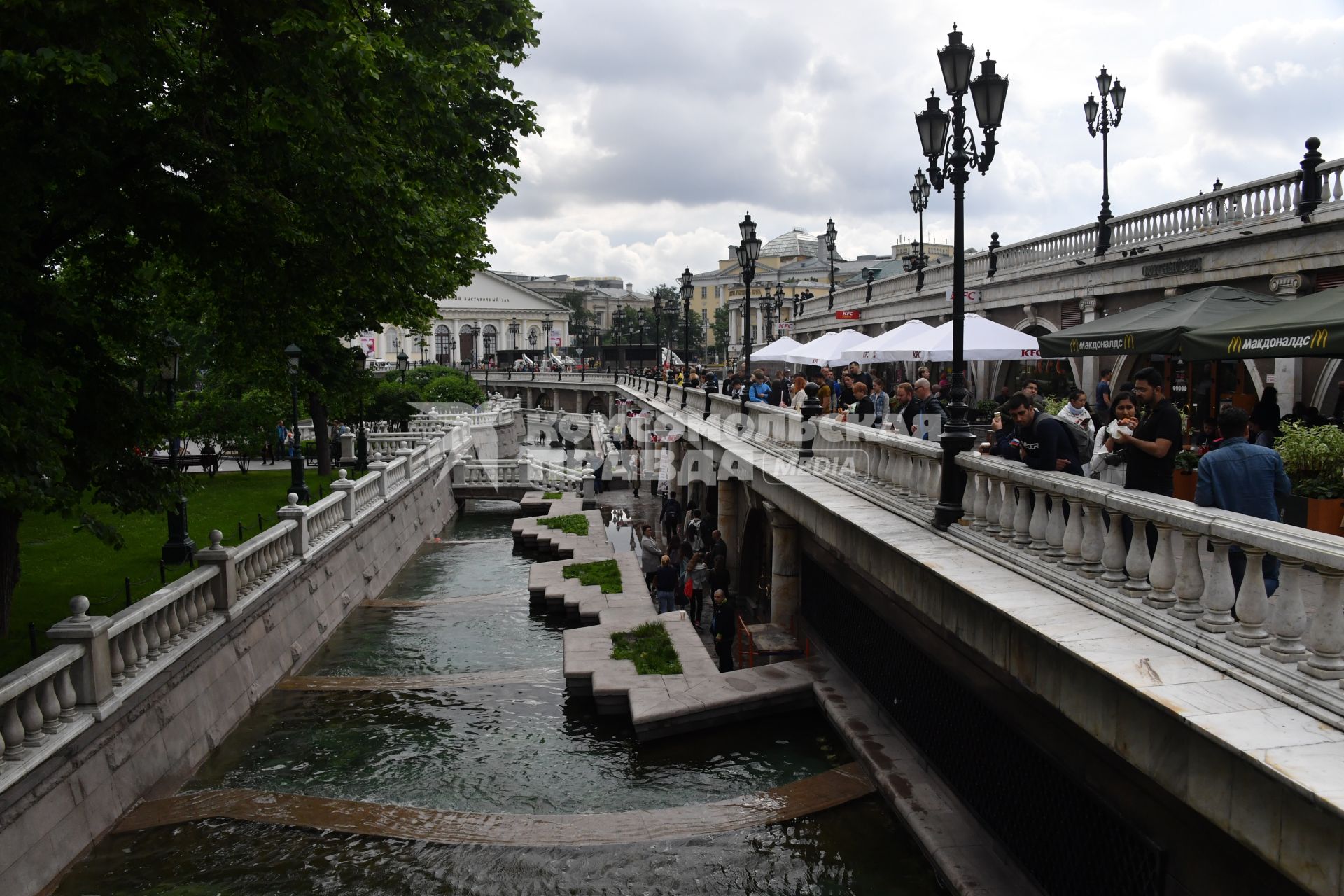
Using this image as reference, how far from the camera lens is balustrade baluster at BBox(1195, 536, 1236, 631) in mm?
5316

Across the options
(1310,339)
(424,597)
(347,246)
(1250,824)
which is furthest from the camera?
(424,597)

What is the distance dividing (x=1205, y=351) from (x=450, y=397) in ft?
177

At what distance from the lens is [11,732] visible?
822 centimetres

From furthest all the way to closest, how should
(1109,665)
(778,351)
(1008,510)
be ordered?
(778,351)
(1008,510)
(1109,665)

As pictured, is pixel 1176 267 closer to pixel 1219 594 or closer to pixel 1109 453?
pixel 1109 453

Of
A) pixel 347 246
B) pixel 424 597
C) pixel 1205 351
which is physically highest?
pixel 347 246

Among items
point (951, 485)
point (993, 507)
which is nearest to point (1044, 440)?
point (993, 507)

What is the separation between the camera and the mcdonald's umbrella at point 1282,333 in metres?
8.38

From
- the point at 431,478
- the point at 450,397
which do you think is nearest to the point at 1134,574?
the point at 431,478

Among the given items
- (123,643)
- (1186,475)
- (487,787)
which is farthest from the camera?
(487,787)

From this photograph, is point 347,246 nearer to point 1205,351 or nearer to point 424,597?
point 1205,351

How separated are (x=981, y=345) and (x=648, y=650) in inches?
287

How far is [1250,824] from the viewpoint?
14.4 feet

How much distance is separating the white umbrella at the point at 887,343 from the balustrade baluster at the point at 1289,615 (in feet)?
43.7
